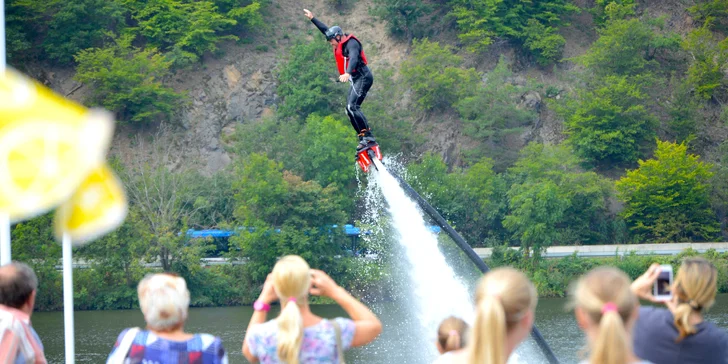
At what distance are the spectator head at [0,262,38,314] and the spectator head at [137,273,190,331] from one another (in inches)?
26.2

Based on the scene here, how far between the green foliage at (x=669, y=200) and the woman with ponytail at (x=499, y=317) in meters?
46.6

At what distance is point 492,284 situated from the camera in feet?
12.9

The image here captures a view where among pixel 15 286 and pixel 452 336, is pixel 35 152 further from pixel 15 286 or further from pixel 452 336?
pixel 452 336

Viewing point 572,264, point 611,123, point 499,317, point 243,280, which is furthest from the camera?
point 611,123

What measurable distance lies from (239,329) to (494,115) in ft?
84.2

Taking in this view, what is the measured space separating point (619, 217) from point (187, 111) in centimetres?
2740

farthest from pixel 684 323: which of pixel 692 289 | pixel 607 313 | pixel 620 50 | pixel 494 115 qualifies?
pixel 620 50

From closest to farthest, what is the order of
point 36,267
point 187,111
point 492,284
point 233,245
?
point 492,284
point 36,267
point 233,245
point 187,111

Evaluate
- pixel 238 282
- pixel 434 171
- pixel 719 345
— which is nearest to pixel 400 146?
pixel 434 171

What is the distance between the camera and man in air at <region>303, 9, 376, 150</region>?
13609mm

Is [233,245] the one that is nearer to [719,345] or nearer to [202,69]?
[202,69]

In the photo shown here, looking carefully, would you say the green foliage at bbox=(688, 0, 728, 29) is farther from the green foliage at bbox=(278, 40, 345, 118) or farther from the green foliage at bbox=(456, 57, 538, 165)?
the green foliage at bbox=(278, 40, 345, 118)

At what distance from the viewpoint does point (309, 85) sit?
178 ft

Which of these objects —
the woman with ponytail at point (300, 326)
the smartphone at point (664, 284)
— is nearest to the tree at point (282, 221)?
the woman with ponytail at point (300, 326)
